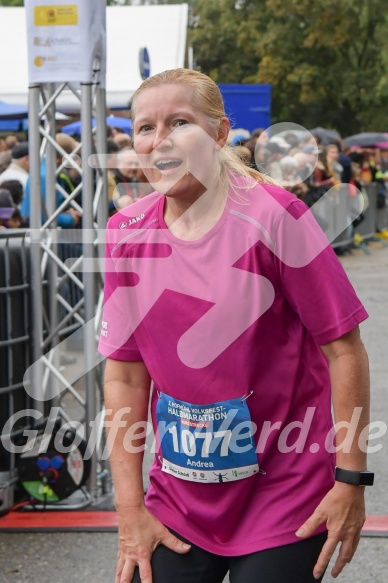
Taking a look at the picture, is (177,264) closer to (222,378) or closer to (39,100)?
(222,378)

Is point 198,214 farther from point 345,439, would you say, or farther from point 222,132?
point 345,439

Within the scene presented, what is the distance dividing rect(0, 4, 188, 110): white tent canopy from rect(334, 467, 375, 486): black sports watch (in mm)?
17616

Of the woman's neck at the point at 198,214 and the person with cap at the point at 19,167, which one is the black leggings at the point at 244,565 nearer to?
the woman's neck at the point at 198,214

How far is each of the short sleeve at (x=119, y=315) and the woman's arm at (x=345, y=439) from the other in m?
0.48

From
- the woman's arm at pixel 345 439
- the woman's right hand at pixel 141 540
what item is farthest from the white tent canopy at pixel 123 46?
the woman's arm at pixel 345 439

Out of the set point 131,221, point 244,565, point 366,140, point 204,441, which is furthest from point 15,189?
point 366,140

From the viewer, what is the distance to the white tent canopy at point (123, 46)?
20078 mm

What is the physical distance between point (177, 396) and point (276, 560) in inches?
16.9

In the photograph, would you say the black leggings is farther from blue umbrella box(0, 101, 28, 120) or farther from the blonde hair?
blue umbrella box(0, 101, 28, 120)

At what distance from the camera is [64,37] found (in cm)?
541

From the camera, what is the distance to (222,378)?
2490mm

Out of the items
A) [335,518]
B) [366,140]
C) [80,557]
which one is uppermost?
[335,518]

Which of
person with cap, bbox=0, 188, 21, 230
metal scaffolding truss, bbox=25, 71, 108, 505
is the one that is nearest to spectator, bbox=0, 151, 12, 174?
person with cap, bbox=0, 188, 21, 230

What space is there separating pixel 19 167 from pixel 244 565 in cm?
899
